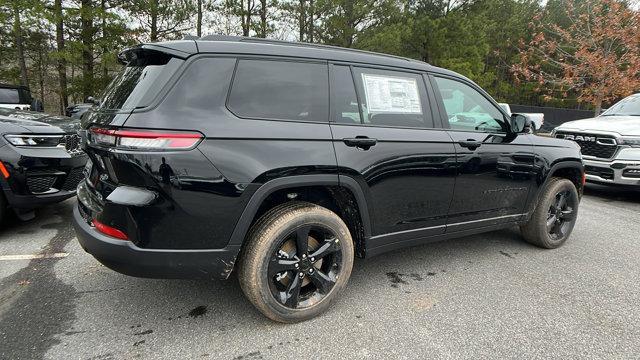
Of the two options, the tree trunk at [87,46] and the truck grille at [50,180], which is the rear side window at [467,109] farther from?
the tree trunk at [87,46]

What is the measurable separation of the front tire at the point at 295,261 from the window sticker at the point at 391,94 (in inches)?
35.5

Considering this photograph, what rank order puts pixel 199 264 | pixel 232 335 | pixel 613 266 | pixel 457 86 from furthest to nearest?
pixel 613 266 < pixel 457 86 < pixel 232 335 < pixel 199 264

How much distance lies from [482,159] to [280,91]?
1.88 meters

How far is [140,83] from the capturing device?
2.28 m

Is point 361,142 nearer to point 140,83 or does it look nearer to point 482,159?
point 482,159

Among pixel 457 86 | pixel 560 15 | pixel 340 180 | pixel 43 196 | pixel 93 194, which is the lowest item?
pixel 43 196

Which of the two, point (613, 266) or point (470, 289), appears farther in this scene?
point (613, 266)

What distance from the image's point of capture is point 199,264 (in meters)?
2.25

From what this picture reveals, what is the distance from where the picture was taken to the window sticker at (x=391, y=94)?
2786mm

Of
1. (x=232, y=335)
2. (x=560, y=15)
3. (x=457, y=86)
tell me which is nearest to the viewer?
(x=232, y=335)

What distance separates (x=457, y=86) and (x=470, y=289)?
1739 millimetres

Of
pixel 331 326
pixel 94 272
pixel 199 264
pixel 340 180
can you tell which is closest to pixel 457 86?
pixel 340 180

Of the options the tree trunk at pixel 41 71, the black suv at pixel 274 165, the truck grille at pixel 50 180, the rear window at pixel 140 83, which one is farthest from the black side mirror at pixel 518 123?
the tree trunk at pixel 41 71

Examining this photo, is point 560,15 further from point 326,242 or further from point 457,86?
point 326,242
